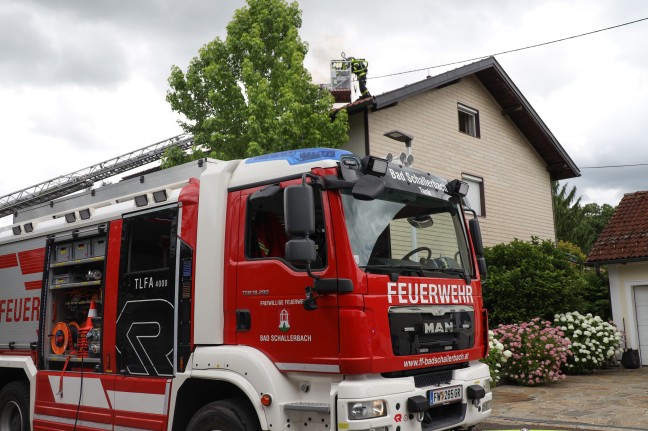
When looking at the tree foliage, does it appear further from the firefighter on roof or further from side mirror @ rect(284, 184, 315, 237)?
side mirror @ rect(284, 184, 315, 237)

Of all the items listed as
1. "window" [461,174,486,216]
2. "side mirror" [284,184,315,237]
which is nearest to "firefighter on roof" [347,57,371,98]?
"window" [461,174,486,216]

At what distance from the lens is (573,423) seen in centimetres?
834

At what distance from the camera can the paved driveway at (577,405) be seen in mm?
8367

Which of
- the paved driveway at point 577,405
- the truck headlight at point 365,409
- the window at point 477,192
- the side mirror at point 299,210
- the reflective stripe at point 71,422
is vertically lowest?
the paved driveway at point 577,405

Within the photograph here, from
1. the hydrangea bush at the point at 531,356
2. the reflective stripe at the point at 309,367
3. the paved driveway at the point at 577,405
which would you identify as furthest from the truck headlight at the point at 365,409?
the hydrangea bush at the point at 531,356

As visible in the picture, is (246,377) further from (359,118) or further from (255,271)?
(359,118)

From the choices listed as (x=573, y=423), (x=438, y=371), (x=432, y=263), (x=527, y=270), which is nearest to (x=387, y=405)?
(x=438, y=371)

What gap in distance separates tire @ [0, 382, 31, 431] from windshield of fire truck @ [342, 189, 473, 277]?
16.6 feet

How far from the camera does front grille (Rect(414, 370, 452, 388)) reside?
5.54m

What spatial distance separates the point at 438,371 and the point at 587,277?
13.7 m

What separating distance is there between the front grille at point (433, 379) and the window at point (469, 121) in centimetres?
1539

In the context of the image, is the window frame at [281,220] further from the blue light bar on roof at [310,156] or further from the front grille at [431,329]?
the front grille at [431,329]

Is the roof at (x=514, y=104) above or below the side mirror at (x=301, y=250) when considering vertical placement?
above

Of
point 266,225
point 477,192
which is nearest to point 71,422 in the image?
point 266,225
